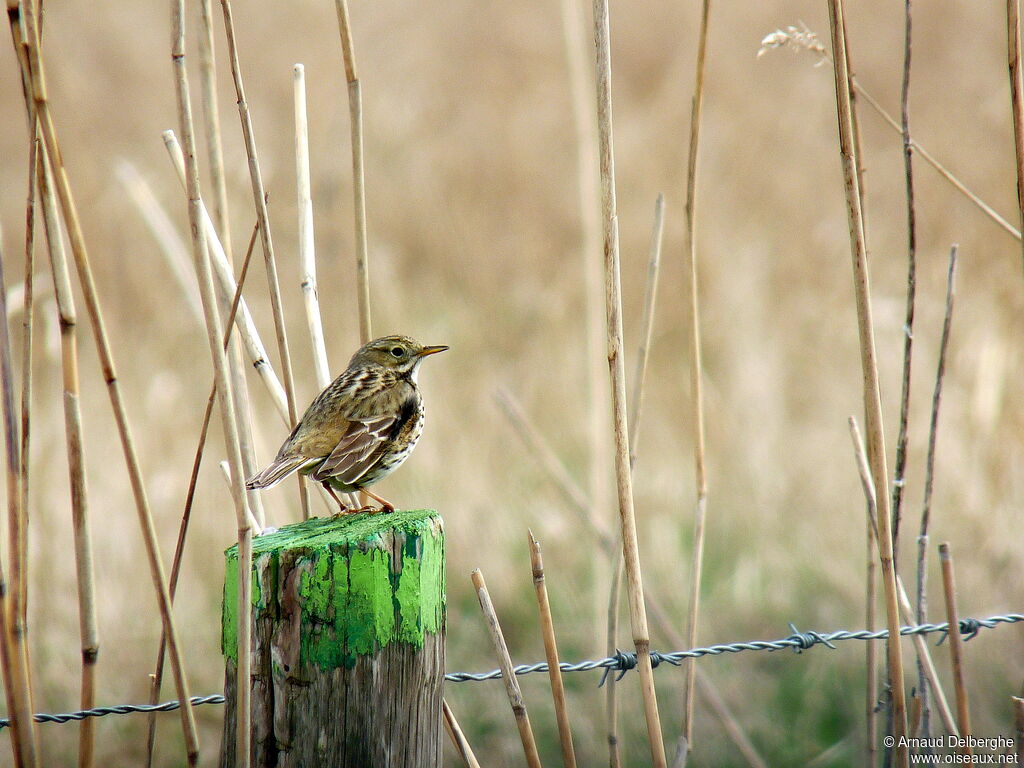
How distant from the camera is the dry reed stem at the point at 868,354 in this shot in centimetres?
288

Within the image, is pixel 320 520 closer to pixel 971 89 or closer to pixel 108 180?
pixel 108 180

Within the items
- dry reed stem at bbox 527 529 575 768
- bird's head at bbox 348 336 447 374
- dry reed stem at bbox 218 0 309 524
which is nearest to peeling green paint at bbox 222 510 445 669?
dry reed stem at bbox 527 529 575 768

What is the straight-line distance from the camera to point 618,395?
9.29 ft

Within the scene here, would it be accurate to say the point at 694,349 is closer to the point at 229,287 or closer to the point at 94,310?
the point at 229,287

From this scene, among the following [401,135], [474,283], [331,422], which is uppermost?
[401,135]

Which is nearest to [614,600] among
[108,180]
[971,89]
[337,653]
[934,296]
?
[337,653]

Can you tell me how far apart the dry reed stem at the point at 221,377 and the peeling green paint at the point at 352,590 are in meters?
0.08

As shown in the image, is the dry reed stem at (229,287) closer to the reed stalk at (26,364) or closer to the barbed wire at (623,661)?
the reed stalk at (26,364)

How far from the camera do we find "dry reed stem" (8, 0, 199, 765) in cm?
234

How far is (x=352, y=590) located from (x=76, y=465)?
2.55 feet

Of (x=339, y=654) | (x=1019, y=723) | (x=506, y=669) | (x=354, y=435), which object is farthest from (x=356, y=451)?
(x=1019, y=723)

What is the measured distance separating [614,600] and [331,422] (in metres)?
1.18

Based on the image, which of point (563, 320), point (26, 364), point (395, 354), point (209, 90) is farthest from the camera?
point (563, 320)

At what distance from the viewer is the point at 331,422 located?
11.7 ft
